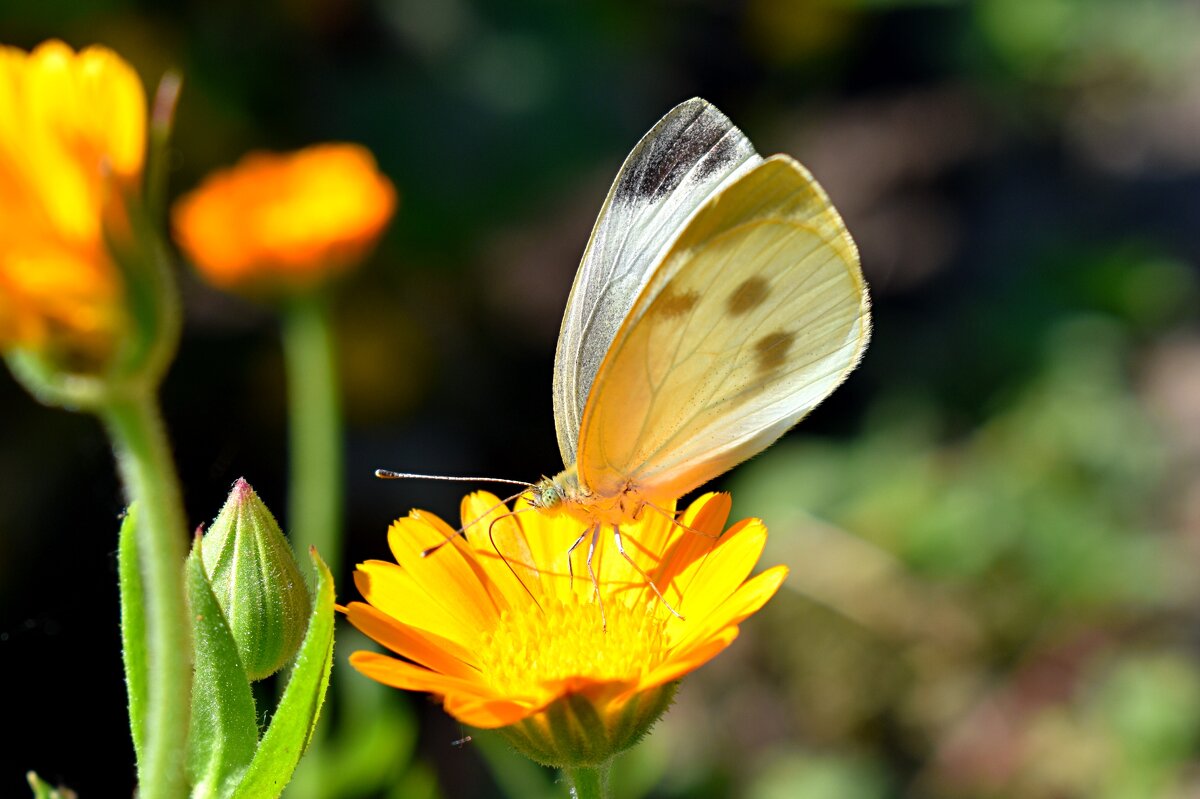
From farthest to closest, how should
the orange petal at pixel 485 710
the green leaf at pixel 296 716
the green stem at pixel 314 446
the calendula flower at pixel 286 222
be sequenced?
1. the calendula flower at pixel 286 222
2. the green stem at pixel 314 446
3. the orange petal at pixel 485 710
4. the green leaf at pixel 296 716

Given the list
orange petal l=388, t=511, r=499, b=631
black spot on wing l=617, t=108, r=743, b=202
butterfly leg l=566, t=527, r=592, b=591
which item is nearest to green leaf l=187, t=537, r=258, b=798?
orange petal l=388, t=511, r=499, b=631

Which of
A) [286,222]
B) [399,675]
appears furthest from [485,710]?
[286,222]

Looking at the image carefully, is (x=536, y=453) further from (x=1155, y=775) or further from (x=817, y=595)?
(x=1155, y=775)

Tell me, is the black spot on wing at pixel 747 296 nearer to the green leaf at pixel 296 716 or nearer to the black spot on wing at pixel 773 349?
the black spot on wing at pixel 773 349

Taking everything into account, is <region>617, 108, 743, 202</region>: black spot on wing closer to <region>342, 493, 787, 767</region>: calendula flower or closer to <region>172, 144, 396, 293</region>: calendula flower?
<region>342, 493, 787, 767</region>: calendula flower

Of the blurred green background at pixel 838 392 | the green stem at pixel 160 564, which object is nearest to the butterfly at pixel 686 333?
the green stem at pixel 160 564

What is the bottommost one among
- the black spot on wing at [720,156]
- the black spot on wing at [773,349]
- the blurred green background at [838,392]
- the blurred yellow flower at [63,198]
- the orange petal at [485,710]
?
the blurred green background at [838,392]
